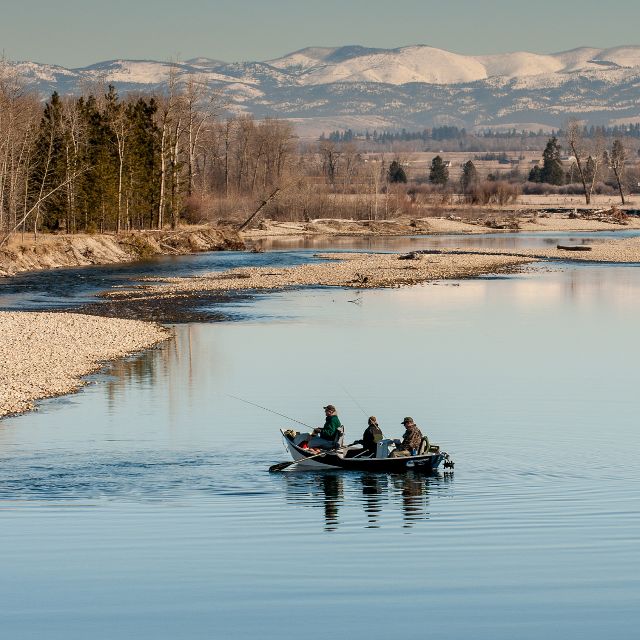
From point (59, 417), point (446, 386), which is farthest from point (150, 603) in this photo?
point (446, 386)

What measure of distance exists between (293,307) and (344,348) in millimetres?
14358

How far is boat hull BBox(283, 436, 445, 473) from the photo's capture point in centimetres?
2669

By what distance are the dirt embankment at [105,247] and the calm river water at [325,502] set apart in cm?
3924

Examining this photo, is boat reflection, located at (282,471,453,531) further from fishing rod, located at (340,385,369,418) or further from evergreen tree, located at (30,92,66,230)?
evergreen tree, located at (30,92,66,230)

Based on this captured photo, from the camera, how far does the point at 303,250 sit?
10212 cm

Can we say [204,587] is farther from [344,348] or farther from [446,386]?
[344,348]

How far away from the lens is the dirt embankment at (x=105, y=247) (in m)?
82.2

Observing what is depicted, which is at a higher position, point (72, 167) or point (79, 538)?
point (72, 167)

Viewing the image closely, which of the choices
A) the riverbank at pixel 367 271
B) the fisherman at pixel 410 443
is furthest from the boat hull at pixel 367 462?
the riverbank at pixel 367 271

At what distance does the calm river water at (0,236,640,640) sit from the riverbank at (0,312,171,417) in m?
1.02

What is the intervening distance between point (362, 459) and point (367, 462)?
0.13 meters

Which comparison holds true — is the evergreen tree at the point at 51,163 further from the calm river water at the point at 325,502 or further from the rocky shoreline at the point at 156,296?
the calm river water at the point at 325,502

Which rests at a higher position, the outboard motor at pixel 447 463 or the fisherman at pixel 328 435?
the fisherman at pixel 328 435

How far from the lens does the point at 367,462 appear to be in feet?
89.2
